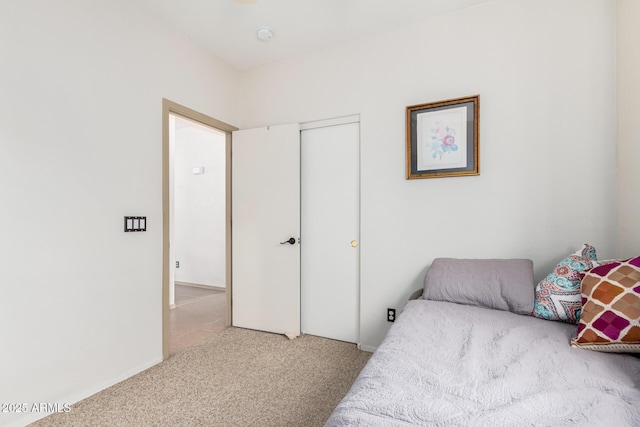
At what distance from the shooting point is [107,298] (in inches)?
79.7

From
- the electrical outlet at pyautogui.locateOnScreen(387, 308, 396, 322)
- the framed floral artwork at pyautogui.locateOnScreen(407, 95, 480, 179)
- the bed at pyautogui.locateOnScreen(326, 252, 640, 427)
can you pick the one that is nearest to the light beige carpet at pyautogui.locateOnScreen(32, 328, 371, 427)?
the electrical outlet at pyautogui.locateOnScreen(387, 308, 396, 322)

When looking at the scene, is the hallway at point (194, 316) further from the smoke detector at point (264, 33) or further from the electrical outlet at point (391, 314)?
the smoke detector at point (264, 33)

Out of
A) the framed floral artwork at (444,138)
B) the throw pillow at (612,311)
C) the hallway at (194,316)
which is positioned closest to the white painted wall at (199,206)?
the hallway at (194,316)

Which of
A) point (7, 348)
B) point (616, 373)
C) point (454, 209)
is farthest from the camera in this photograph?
point (454, 209)

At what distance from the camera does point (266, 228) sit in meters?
3.00

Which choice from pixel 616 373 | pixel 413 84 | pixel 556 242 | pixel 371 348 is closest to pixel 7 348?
pixel 371 348

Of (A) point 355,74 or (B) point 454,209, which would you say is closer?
(B) point 454,209

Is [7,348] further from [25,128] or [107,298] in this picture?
[25,128]

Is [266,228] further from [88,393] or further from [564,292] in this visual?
[564,292]

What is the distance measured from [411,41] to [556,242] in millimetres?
1860

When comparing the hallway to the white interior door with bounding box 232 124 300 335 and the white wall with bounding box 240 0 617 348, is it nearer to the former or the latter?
the white interior door with bounding box 232 124 300 335

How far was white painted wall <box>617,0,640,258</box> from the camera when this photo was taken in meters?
1.67

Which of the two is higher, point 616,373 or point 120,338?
point 616,373

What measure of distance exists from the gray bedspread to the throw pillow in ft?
0.19
